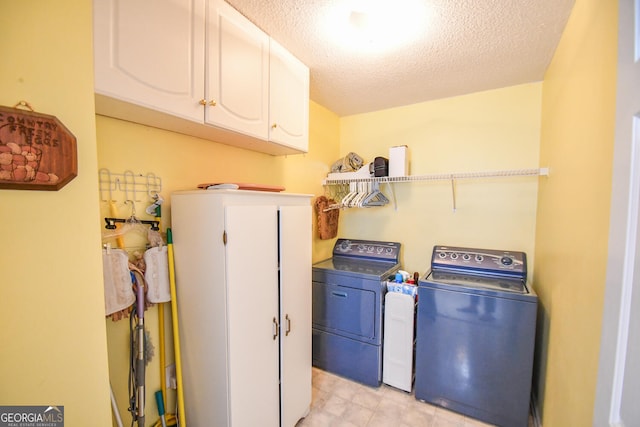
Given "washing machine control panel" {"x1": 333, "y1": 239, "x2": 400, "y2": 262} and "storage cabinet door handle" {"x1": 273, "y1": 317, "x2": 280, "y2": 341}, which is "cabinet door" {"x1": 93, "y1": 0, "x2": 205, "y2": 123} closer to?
"storage cabinet door handle" {"x1": 273, "y1": 317, "x2": 280, "y2": 341}

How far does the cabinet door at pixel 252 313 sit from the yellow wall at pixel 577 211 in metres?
1.36

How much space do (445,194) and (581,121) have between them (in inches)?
51.7

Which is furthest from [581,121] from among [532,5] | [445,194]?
[445,194]

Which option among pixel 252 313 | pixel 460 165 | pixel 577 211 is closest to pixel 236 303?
pixel 252 313

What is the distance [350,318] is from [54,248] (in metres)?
1.94

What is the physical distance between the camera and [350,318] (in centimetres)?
217

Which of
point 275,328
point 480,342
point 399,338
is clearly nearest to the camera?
point 275,328

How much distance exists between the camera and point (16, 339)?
0.68m

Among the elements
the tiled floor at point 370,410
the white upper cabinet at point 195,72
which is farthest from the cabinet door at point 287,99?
the tiled floor at point 370,410

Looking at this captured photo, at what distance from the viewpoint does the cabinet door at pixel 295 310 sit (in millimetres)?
1531

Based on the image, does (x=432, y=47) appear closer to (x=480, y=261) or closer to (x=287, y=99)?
(x=287, y=99)

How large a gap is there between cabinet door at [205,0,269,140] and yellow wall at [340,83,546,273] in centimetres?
158

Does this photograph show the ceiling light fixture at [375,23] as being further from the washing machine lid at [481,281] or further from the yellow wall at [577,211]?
the washing machine lid at [481,281]

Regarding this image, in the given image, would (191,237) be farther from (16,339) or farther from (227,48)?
(227,48)
